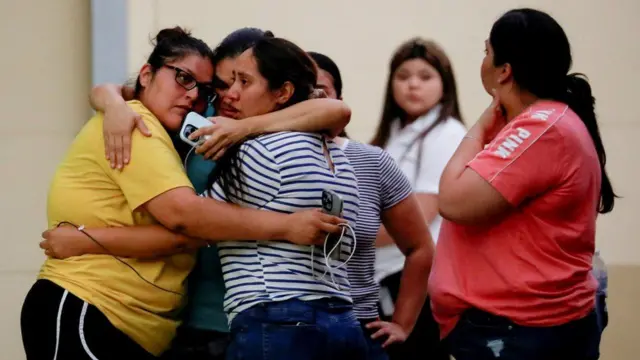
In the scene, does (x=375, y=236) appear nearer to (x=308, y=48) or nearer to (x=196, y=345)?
(x=196, y=345)

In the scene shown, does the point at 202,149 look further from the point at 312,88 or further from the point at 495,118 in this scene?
the point at 495,118

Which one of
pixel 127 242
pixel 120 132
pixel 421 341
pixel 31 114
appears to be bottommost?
pixel 421 341

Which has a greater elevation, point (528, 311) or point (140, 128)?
point (140, 128)

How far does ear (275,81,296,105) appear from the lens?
218 cm

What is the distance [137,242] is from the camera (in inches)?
85.2

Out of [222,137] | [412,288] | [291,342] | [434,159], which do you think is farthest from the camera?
[434,159]

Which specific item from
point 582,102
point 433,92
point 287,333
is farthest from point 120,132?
point 433,92

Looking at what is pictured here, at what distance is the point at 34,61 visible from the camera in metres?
4.11

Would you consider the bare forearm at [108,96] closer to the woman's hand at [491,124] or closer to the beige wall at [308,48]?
the woman's hand at [491,124]

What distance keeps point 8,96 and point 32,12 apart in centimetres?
36

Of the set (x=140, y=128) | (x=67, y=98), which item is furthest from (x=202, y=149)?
(x=67, y=98)

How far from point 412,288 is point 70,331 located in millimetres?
904

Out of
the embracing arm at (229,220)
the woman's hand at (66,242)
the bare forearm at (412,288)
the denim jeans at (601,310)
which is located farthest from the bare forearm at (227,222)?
the denim jeans at (601,310)

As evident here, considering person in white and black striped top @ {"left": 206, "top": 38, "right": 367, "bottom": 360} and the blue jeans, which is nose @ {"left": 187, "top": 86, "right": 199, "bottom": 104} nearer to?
person in white and black striped top @ {"left": 206, "top": 38, "right": 367, "bottom": 360}
